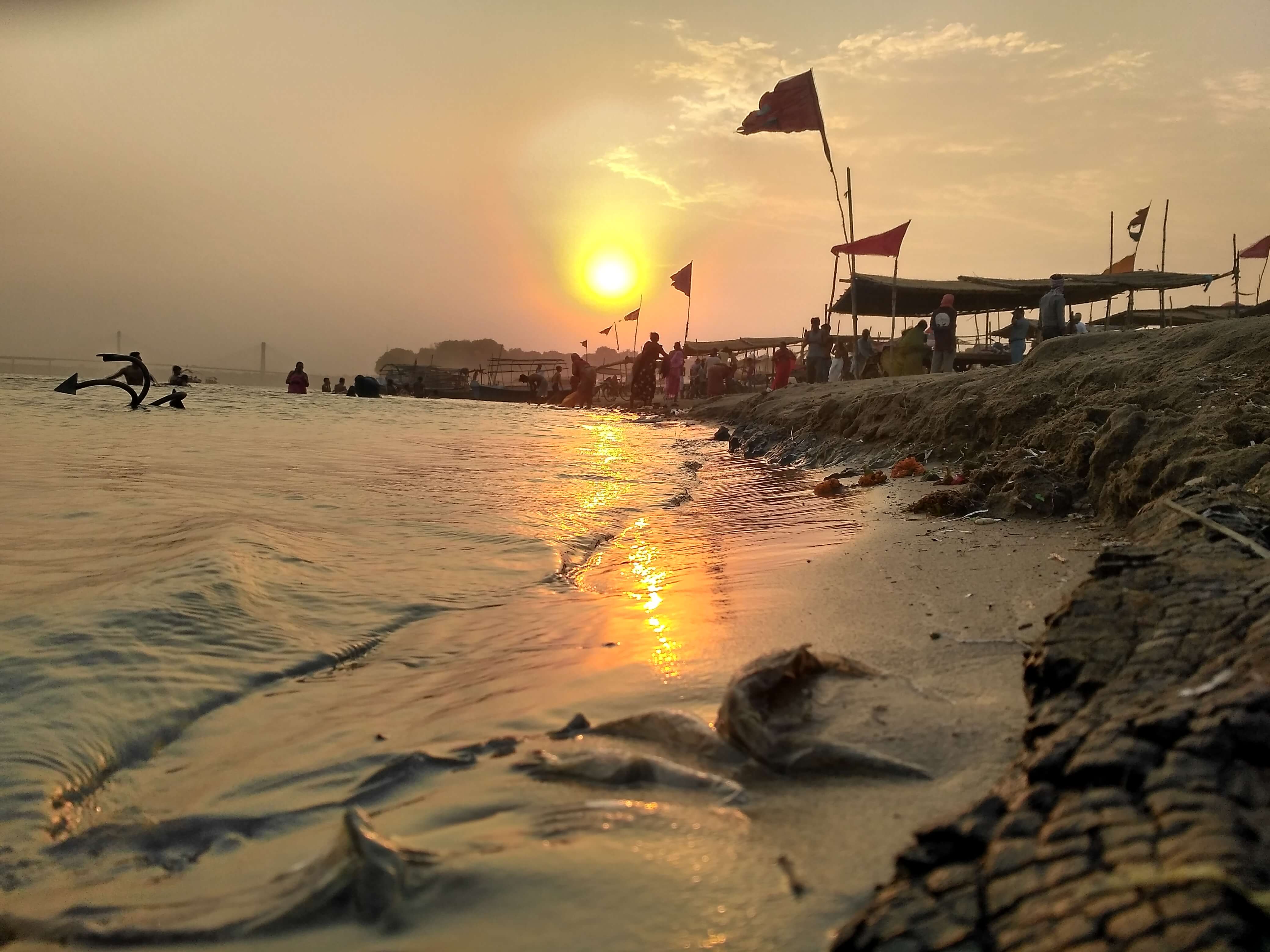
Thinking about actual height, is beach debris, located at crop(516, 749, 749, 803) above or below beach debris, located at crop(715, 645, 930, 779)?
below

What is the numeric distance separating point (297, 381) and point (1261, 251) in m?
31.1

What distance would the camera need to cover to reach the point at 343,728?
2197 millimetres

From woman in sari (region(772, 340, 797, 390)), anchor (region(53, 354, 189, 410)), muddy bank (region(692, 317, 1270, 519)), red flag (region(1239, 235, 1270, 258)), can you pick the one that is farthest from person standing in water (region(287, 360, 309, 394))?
red flag (region(1239, 235, 1270, 258))

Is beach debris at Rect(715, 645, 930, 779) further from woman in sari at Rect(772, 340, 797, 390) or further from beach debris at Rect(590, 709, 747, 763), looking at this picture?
woman in sari at Rect(772, 340, 797, 390)

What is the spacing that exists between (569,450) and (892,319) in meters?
10.1

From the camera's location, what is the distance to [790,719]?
6.11 ft

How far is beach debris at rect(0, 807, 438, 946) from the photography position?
130 cm

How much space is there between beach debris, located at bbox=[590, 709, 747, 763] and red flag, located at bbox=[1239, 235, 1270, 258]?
30.2 metres

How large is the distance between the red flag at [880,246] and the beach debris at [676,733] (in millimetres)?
15817

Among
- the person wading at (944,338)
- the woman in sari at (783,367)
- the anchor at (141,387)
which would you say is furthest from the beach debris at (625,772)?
the woman in sari at (783,367)

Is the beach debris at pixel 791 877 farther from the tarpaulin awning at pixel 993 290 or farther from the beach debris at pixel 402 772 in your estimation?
the tarpaulin awning at pixel 993 290

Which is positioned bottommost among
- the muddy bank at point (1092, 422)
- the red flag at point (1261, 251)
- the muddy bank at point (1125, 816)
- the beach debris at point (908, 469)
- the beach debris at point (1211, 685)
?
the muddy bank at point (1125, 816)

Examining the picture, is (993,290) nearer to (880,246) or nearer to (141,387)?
(880,246)

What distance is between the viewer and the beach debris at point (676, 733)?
176cm
